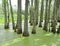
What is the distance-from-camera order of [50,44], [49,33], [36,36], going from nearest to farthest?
[50,44]
[36,36]
[49,33]

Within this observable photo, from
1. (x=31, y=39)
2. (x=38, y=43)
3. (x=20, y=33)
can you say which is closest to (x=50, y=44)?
(x=38, y=43)

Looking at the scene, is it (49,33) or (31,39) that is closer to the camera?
(31,39)

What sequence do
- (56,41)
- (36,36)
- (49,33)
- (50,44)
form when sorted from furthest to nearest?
1. (49,33)
2. (36,36)
3. (56,41)
4. (50,44)

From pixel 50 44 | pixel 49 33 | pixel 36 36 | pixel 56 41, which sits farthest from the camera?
pixel 49 33

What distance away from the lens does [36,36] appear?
10867 millimetres

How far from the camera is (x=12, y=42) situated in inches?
373

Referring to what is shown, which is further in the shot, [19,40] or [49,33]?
[49,33]

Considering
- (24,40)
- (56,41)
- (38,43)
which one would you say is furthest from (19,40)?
(56,41)

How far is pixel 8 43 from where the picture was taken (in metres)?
9.27

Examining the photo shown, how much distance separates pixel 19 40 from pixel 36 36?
51.0 inches

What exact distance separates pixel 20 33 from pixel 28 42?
6.36 feet

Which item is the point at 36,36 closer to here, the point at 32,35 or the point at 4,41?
the point at 32,35

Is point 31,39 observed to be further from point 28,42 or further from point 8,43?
point 8,43

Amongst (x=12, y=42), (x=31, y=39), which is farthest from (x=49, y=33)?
(x=12, y=42)
